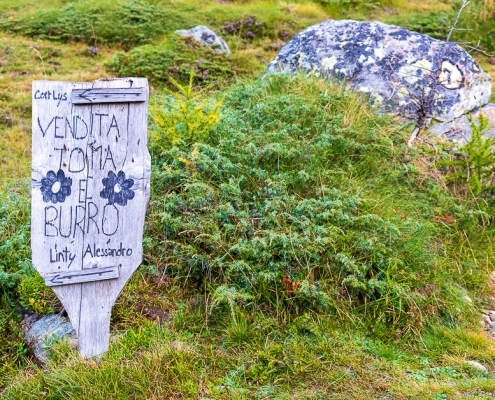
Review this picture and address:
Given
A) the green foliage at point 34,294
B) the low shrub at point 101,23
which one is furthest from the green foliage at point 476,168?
the low shrub at point 101,23

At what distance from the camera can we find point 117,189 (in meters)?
3.27

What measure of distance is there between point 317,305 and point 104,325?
1.59 m

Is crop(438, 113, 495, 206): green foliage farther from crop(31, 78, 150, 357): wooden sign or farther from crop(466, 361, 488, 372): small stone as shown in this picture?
crop(31, 78, 150, 357): wooden sign

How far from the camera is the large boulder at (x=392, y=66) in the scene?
6762 mm

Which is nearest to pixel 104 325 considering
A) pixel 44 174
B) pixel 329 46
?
pixel 44 174

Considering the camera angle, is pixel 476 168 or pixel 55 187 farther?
pixel 476 168

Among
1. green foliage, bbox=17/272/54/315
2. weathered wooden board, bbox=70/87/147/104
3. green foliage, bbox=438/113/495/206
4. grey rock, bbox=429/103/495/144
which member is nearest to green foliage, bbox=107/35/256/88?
grey rock, bbox=429/103/495/144

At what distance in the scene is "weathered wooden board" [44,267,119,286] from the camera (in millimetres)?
3205

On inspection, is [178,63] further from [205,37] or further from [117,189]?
[117,189]

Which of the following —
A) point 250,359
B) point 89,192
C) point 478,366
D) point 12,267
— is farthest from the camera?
point 12,267

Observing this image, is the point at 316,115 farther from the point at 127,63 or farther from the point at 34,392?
the point at 127,63

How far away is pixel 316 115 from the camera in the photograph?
582 cm

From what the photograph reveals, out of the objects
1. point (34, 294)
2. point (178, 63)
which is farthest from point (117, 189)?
point (178, 63)

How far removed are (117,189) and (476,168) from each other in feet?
14.0
